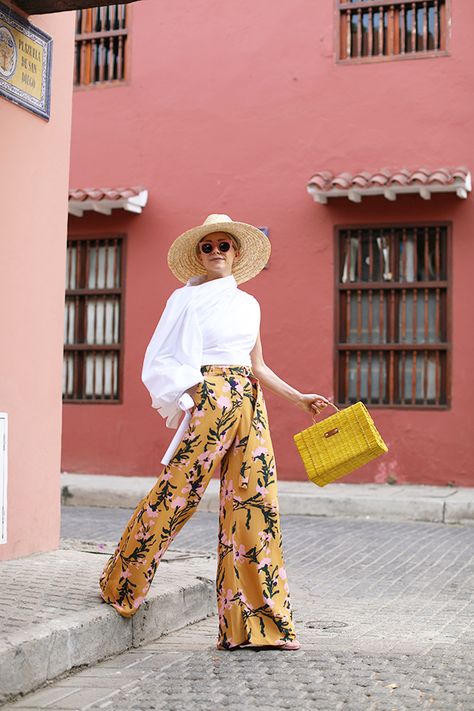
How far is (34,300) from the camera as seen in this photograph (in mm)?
6297

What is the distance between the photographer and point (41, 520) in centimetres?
638

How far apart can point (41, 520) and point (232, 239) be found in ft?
7.41

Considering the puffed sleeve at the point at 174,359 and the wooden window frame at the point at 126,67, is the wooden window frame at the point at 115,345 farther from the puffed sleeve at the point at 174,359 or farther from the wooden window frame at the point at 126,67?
the puffed sleeve at the point at 174,359

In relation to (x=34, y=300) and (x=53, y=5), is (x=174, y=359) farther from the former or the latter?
(x=53, y=5)

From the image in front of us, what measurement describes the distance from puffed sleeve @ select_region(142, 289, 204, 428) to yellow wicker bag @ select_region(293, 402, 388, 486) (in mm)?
597

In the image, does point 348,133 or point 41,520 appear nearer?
point 41,520

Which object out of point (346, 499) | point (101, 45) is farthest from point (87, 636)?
point (101, 45)

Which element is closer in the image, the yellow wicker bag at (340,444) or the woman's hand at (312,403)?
the yellow wicker bag at (340,444)

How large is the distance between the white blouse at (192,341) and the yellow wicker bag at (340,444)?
1.60ft

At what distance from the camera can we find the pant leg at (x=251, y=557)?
4.71 meters

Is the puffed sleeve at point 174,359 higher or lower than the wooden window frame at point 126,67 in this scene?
lower

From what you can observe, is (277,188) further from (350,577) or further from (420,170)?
(350,577)

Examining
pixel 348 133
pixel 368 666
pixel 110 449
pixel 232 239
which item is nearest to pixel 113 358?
pixel 110 449

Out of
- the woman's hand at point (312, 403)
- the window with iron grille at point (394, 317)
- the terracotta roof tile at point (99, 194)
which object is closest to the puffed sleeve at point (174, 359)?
the woman's hand at point (312, 403)
